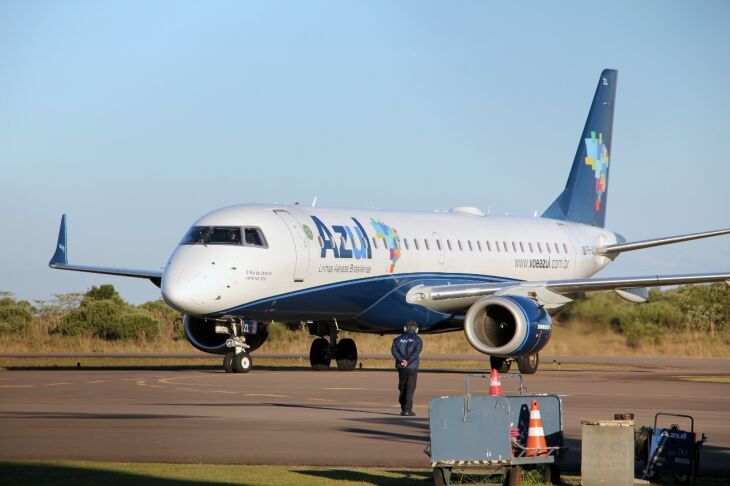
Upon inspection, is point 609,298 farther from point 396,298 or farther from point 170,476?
point 170,476

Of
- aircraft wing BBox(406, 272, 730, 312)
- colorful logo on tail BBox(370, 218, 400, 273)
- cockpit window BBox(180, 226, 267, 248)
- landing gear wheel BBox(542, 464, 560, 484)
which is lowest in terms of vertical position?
landing gear wheel BBox(542, 464, 560, 484)

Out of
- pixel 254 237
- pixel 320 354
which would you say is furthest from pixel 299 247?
pixel 320 354

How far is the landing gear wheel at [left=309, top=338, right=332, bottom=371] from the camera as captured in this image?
35.5 metres

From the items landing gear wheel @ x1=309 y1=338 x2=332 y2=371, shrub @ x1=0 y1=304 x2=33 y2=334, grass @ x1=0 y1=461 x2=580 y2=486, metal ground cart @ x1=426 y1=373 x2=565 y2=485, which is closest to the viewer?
metal ground cart @ x1=426 y1=373 x2=565 y2=485

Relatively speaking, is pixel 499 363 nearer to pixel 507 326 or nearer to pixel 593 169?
pixel 507 326

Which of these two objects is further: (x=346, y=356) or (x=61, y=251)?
(x=61, y=251)

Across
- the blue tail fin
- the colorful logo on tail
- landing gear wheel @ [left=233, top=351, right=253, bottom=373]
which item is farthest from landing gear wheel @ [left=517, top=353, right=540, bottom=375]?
the blue tail fin

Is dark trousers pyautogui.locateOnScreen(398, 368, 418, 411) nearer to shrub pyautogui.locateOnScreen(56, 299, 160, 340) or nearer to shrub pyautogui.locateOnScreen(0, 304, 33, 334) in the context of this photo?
shrub pyautogui.locateOnScreen(56, 299, 160, 340)

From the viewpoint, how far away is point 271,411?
69.2 feet

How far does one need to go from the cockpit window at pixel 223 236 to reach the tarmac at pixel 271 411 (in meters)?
3.00

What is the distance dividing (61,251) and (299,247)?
35.0ft

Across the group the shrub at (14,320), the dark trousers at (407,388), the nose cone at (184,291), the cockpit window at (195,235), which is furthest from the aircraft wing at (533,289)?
the shrub at (14,320)

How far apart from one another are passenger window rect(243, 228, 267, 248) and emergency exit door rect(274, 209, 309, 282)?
2.86 ft

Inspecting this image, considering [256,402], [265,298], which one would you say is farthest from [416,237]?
[256,402]
